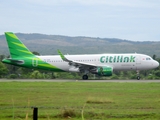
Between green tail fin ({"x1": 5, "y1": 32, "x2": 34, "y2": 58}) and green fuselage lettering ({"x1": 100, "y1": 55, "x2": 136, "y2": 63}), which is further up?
green tail fin ({"x1": 5, "y1": 32, "x2": 34, "y2": 58})

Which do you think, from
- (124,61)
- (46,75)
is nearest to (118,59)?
(124,61)

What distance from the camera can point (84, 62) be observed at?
189 feet

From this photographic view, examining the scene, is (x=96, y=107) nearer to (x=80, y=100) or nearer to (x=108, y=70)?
(x=80, y=100)

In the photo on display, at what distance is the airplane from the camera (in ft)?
182

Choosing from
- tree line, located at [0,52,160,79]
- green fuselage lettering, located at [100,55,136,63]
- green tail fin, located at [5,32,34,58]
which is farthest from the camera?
tree line, located at [0,52,160,79]

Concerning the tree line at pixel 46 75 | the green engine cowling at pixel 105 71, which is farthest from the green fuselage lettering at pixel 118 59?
the tree line at pixel 46 75

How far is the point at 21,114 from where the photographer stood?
20.0 m

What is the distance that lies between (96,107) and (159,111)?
3.42 meters

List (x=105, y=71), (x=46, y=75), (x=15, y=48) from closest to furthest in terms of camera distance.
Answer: (x=105, y=71), (x=15, y=48), (x=46, y=75)

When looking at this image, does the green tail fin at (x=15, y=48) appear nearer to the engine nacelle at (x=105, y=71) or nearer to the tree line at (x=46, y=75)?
the tree line at (x=46, y=75)

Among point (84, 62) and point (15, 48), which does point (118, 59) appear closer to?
point (84, 62)

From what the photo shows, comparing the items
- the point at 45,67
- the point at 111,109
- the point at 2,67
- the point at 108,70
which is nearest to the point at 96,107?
the point at 111,109

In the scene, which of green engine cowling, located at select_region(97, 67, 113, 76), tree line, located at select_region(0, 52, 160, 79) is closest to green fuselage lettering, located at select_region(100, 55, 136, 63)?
green engine cowling, located at select_region(97, 67, 113, 76)

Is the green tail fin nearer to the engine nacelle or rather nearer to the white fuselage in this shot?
the white fuselage
